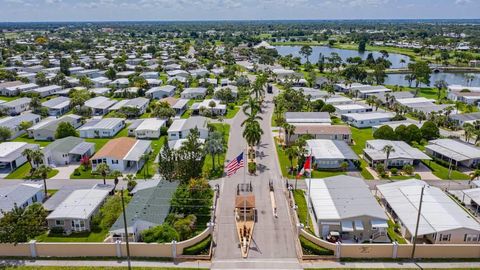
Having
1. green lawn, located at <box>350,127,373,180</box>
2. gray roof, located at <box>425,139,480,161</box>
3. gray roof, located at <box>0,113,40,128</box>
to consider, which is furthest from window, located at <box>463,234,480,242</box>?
gray roof, located at <box>0,113,40,128</box>

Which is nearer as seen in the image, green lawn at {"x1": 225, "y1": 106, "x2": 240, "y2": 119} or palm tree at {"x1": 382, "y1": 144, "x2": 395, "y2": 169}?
palm tree at {"x1": 382, "y1": 144, "x2": 395, "y2": 169}

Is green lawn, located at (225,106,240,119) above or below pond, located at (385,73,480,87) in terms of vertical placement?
below

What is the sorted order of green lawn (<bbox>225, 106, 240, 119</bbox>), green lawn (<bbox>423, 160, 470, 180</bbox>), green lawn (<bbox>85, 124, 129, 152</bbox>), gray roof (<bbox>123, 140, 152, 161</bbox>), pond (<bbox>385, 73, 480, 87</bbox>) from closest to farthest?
1. green lawn (<bbox>423, 160, 470, 180</bbox>)
2. gray roof (<bbox>123, 140, 152, 161</bbox>)
3. green lawn (<bbox>85, 124, 129, 152</bbox>)
4. green lawn (<bbox>225, 106, 240, 119</bbox>)
5. pond (<bbox>385, 73, 480, 87</bbox>)

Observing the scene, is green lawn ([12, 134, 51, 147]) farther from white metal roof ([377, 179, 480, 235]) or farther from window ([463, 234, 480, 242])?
window ([463, 234, 480, 242])

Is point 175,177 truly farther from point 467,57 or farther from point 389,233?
point 467,57

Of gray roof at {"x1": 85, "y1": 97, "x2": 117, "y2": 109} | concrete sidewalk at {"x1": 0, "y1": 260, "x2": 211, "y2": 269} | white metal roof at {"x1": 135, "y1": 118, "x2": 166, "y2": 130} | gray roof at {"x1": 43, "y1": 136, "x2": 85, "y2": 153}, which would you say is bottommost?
concrete sidewalk at {"x1": 0, "y1": 260, "x2": 211, "y2": 269}

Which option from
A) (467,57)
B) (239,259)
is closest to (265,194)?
(239,259)

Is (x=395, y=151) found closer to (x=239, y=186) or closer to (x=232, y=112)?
(x=239, y=186)

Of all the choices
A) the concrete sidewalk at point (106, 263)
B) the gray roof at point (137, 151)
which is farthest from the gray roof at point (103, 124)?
the concrete sidewalk at point (106, 263)

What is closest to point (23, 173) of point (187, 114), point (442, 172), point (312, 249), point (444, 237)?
point (187, 114)
